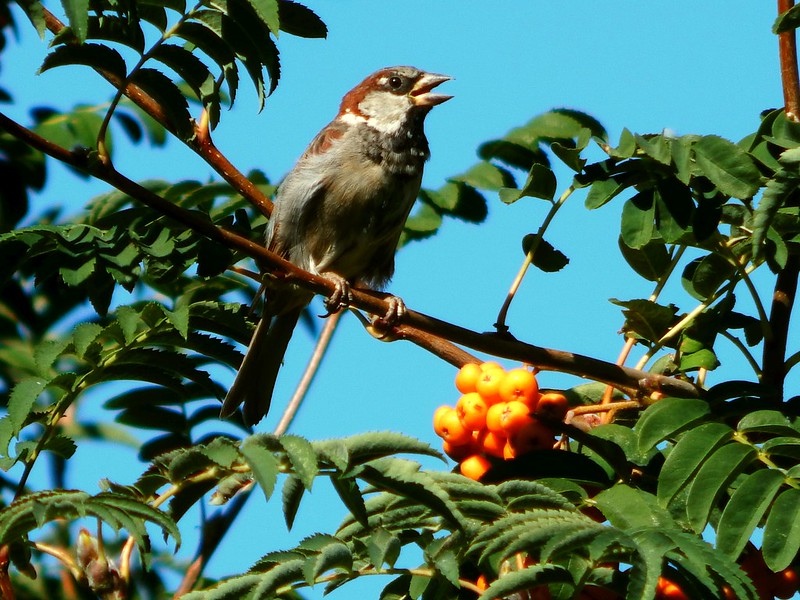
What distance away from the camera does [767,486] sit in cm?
236

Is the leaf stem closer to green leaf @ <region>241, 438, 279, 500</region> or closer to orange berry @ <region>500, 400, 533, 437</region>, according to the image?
orange berry @ <region>500, 400, 533, 437</region>

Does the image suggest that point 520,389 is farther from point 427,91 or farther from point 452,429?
point 427,91

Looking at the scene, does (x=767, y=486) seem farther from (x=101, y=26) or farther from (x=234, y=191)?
(x=234, y=191)

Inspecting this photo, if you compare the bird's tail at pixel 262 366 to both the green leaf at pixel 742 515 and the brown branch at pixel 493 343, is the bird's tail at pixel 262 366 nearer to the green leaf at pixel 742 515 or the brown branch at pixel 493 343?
the brown branch at pixel 493 343

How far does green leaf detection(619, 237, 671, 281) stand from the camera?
128 inches

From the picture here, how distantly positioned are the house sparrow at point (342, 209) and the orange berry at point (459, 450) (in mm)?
1845

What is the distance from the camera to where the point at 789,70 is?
298cm

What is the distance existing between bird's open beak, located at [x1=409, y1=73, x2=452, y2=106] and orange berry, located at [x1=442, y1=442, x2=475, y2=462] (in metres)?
2.60

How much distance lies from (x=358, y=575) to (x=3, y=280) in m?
1.53

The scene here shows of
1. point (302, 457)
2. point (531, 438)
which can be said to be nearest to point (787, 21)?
point (531, 438)

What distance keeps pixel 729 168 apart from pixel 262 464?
156cm

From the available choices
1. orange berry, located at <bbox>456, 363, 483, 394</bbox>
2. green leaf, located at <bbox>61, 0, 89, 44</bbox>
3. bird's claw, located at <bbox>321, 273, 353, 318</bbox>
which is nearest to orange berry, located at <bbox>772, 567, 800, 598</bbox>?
orange berry, located at <bbox>456, 363, 483, 394</bbox>

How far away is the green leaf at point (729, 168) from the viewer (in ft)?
9.25

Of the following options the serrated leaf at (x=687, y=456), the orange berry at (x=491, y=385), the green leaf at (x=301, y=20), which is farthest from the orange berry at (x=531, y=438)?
the green leaf at (x=301, y=20)
